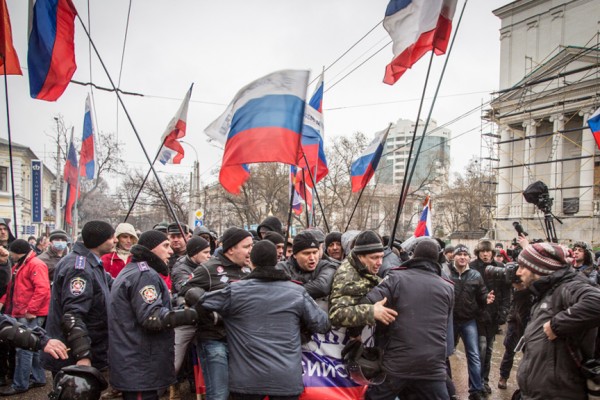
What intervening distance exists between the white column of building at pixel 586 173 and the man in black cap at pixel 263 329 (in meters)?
27.3

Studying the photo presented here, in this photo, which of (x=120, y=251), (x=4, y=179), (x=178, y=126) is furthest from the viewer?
(x=4, y=179)

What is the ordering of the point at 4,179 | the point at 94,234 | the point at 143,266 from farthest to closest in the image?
1. the point at 4,179
2. the point at 94,234
3. the point at 143,266

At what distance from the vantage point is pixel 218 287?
4.00 metres

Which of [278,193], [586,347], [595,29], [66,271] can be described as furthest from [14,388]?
[278,193]

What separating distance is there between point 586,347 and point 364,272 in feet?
5.52

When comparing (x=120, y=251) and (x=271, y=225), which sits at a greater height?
(x=271, y=225)

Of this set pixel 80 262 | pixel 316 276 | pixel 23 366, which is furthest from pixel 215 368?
pixel 23 366

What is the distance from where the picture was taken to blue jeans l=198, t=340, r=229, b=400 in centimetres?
375

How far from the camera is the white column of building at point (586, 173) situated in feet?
83.7

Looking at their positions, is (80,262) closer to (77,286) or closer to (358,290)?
(77,286)

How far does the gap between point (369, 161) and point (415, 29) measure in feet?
11.4

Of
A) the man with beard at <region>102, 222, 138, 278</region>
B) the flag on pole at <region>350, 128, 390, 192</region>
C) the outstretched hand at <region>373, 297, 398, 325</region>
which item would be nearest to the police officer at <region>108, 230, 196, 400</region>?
the outstretched hand at <region>373, 297, 398, 325</region>

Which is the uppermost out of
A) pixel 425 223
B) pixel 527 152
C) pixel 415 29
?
pixel 527 152

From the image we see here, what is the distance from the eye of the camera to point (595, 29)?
2755 cm
